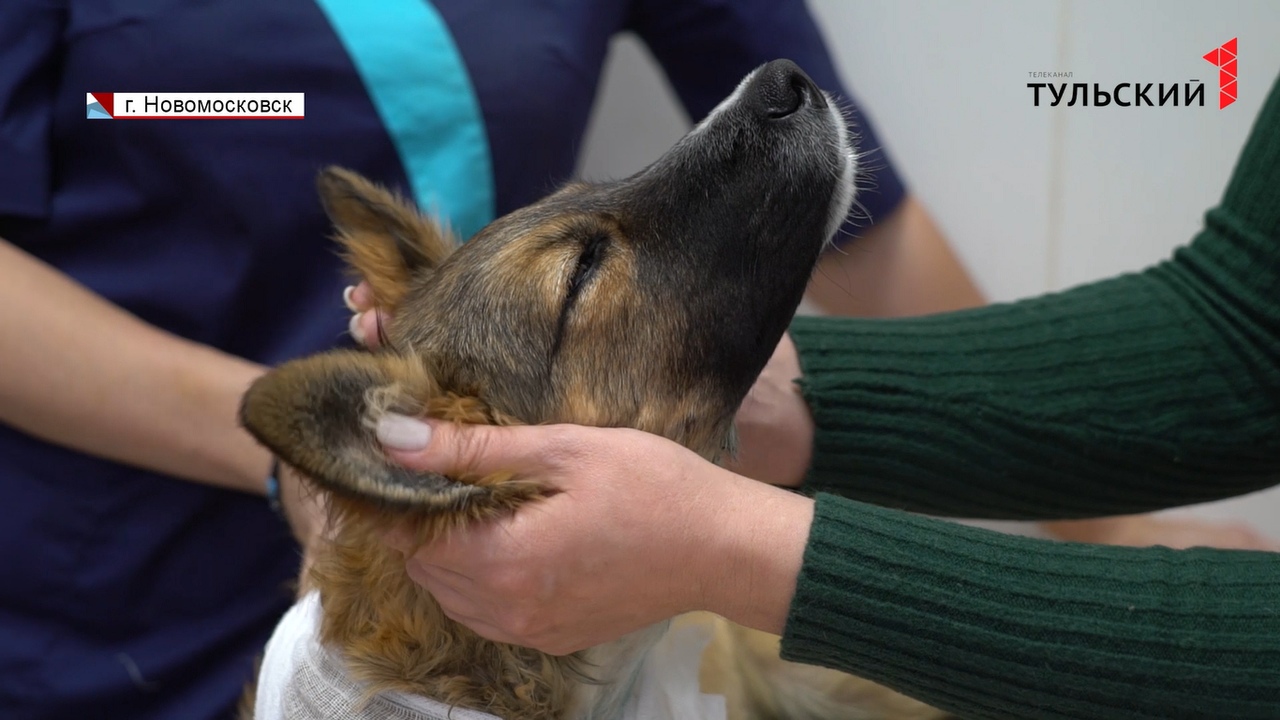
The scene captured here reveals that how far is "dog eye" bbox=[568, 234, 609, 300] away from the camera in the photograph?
1102mm

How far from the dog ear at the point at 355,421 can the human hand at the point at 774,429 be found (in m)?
0.45

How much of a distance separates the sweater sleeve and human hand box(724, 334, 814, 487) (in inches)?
0.9

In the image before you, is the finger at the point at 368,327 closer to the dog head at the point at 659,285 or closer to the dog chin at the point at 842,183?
the dog head at the point at 659,285

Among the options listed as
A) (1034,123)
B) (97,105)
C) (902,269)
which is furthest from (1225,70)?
(97,105)

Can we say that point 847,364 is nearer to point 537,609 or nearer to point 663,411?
point 663,411

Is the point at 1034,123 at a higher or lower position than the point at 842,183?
higher

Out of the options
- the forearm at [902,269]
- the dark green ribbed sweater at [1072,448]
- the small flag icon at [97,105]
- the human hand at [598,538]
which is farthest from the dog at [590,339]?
the forearm at [902,269]

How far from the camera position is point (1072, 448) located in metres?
1.34

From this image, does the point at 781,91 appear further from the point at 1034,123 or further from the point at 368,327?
the point at 1034,123

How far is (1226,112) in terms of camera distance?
6.35 ft

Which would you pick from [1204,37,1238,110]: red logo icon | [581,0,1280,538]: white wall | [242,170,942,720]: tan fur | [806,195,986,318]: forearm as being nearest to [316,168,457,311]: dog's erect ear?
[242,170,942,720]: tan fur

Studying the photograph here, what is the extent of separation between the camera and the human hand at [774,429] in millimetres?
1369

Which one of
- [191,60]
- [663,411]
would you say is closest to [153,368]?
[191,60]

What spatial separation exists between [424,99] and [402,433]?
77 cm
